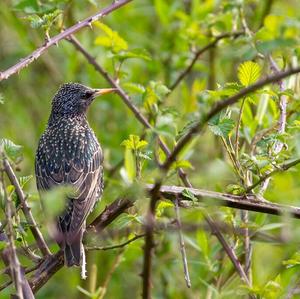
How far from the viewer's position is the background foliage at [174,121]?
11.7ft

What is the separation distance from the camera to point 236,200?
3.54 meters

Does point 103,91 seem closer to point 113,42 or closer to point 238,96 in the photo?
point 113,42

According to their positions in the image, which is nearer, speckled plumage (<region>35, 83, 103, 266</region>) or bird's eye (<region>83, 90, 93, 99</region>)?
speckled plumage (<region>35, 83, 103, 266</region>)

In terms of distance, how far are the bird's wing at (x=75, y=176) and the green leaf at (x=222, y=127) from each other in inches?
57.4

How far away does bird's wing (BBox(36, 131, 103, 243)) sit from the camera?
4895 mm

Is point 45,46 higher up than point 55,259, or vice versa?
point 45,46

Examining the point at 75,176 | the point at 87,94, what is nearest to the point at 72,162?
the point at 75,176

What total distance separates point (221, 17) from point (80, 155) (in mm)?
1224

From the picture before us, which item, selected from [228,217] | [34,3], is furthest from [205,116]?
[34,3]

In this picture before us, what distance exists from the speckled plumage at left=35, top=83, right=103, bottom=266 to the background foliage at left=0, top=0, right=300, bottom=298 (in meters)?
0.17

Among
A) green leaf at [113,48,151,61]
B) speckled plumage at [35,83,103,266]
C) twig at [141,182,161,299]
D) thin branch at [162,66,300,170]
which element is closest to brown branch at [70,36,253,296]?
twig at [141,182,161,299]

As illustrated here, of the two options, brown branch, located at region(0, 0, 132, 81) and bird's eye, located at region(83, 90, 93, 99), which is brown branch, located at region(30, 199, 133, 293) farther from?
bird's eye, located at region(83, 90, 93, 99)

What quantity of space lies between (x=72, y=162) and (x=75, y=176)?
0.16m

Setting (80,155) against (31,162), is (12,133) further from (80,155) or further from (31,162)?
(80,155)
